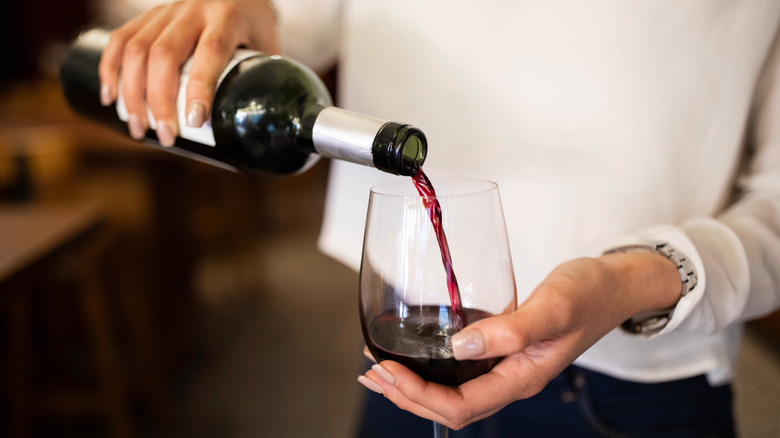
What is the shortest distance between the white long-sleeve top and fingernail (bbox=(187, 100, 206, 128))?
33cm

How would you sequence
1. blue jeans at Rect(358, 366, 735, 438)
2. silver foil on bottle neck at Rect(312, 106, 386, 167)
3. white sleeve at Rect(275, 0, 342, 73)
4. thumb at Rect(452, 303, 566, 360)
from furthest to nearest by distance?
1. white sleeve at Rect(275, 0, 342, 73)
2. blue jeans at Rect(358, 366, 735, 438)
3. silver foil on bottle neck at Rect(312, 106, 386, 167)
4. thumb at Rect(452, 303, 566, 360)

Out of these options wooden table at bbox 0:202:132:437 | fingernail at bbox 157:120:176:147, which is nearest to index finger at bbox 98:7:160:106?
fingernail at bbox 157:120:176:147

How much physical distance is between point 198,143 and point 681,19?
0.64 metres

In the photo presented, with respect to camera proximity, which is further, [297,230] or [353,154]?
[297,230]

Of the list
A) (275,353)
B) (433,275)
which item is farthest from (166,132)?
(275,353)

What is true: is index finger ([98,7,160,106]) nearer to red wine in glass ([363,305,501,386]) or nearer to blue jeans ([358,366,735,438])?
red wine in glass ([363,305,501,386])

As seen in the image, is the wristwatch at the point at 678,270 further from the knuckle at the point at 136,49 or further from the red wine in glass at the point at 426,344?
the knuckle at the point at 136,49

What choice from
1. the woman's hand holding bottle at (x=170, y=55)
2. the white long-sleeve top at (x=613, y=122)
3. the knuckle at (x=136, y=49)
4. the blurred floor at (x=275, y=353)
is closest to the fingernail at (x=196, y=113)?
the woman's hand holding bottle at (x=170, y=55)

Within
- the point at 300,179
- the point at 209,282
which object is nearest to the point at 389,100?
the point at 209,282

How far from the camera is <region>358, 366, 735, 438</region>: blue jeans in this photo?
86 centimetres

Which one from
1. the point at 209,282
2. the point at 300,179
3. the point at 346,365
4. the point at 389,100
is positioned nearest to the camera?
the point at 389,100

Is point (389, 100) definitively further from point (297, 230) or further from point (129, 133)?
point (297, 230)

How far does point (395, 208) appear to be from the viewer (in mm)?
582

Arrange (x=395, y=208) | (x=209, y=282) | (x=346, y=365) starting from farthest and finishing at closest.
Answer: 1. (x=209, y=282)
2. (x=346, y=365)
3. (x=395, y=208)
